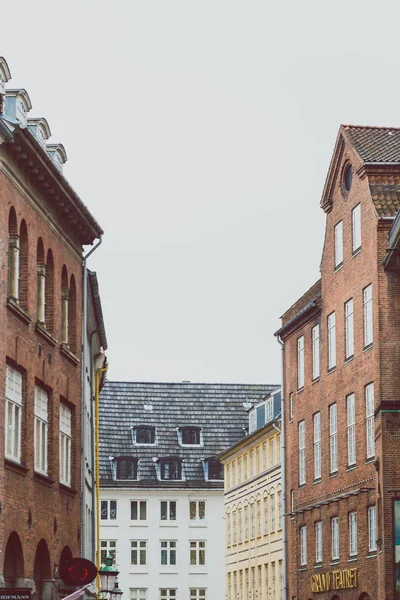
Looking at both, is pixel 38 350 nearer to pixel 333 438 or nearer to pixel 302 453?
pixel 333 438

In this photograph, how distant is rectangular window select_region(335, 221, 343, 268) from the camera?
55.8 meters

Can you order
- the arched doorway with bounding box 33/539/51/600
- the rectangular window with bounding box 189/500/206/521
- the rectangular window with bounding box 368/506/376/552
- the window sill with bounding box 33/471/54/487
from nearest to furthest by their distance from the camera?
1. the window sill with bounding box 33/471/54/487
2. the arched doorway with bounding box 33/539/51/600
3. the rectangular window with bounding box 368/506/376/552
4. the rectangular window with bounding box 189/500/206/521

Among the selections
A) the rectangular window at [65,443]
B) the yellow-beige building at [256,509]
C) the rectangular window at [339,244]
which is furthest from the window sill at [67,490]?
the yellow-beige building at [256,509]

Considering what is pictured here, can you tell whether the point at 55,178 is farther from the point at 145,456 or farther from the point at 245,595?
the point at 145,456

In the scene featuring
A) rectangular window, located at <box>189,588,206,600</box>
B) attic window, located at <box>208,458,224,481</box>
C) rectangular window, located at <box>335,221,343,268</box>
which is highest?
rectangular window, located at <box>335,221,343,268</box>

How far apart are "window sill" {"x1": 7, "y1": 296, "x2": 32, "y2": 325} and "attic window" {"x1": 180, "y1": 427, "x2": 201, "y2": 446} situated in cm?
7051

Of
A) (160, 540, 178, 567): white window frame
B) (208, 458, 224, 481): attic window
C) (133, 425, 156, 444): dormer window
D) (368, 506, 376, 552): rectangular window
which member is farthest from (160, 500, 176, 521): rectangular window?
(368, 506, 376, 552): rectangular window

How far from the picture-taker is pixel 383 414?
147ft

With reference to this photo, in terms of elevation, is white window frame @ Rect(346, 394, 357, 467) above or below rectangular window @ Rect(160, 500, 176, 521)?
above

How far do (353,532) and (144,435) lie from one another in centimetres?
4908

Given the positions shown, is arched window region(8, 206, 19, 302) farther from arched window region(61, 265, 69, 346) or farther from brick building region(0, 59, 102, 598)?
arched window region(61, 265, 69, 346)

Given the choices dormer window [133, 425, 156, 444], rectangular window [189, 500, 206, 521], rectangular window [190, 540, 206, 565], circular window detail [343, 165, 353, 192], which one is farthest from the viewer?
dormer window [133, 425, 156, 444]

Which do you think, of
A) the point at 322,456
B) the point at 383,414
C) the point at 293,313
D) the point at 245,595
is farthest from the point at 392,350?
the point at 245,595

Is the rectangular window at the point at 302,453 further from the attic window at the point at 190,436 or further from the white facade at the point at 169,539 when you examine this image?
the attic window at the point at 190,436
